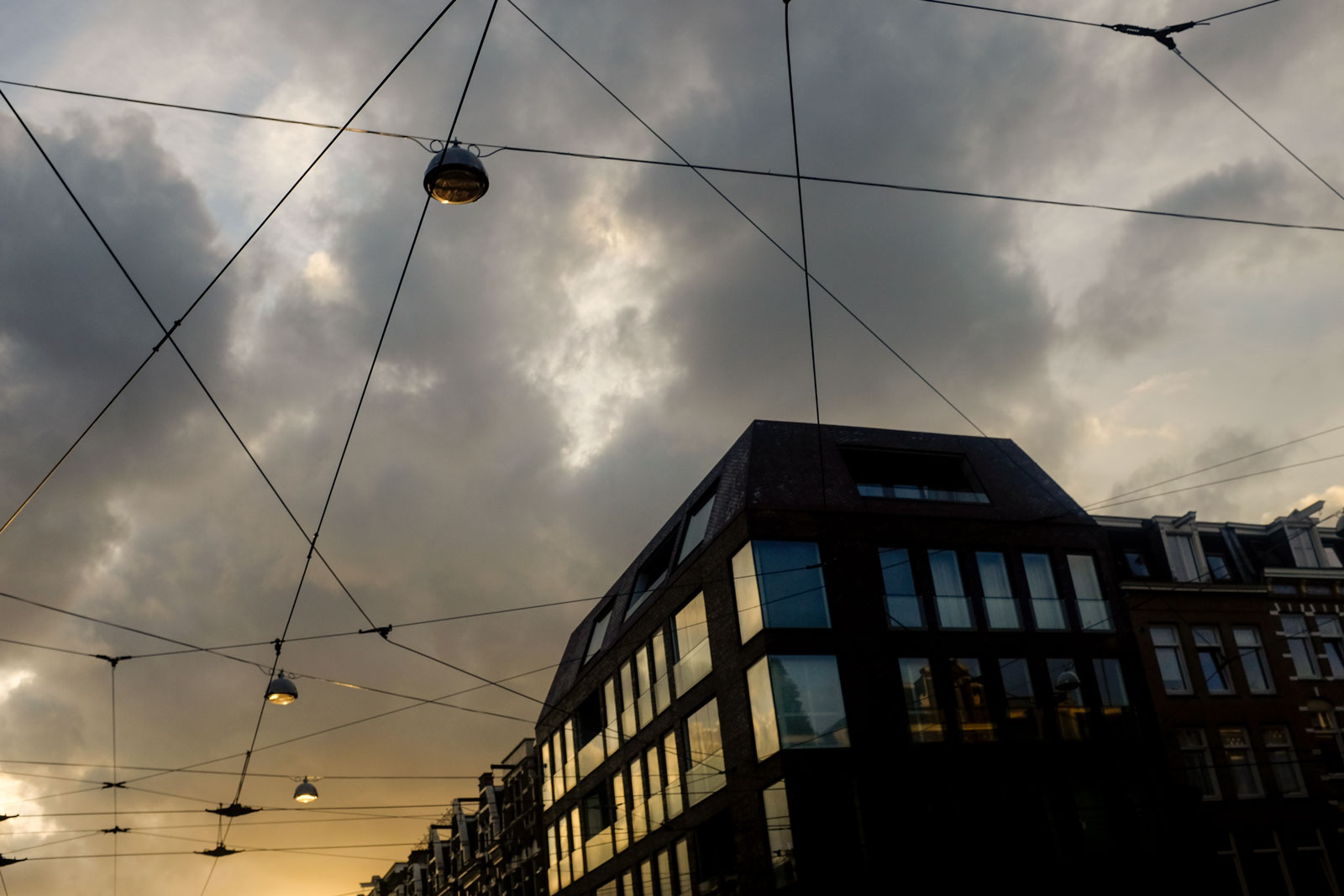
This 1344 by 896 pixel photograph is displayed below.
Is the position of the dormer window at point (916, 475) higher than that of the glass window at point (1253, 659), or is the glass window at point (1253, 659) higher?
the dormer window at point (916, 475)

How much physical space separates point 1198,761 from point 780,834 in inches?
560

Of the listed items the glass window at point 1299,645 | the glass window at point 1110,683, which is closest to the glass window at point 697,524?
the glass window at point 1110,683

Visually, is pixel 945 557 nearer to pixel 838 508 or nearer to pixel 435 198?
pixel 838 508

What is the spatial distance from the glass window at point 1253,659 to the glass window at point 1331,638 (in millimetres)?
2397

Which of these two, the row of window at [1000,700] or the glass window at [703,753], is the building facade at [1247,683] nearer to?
the row of window at [1000,700]

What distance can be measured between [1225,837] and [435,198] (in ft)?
103

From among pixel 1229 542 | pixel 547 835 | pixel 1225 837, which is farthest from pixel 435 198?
pixel 547 835

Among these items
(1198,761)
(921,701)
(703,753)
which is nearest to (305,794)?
(703,753)

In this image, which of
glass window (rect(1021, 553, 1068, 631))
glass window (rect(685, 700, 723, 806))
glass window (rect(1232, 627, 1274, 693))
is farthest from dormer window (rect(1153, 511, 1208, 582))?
glass window (rect(685, 700, 723, 806))

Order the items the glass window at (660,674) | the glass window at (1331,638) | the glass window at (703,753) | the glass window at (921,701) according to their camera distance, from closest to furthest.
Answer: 1. the glass window at (921,701)
2. the glass window at (703,753)
3. the glass window at (660,674)
4. the glass window at (1331,638)

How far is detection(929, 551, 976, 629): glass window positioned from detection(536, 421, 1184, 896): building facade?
0.06m

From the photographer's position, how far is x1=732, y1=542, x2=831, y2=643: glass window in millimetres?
31250

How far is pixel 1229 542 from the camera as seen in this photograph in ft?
128

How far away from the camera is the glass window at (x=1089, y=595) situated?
3444cm
